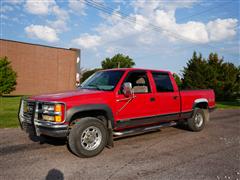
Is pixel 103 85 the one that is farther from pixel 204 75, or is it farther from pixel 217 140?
pixel 204 75

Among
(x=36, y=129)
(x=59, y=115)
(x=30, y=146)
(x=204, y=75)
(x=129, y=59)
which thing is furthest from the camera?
(x=129, y=59)

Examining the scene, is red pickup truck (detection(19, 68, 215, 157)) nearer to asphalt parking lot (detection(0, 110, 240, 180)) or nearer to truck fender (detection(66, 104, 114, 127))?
truck fender (detection(66, 104, 114, 127))

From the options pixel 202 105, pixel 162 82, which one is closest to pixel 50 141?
pixel 162 82

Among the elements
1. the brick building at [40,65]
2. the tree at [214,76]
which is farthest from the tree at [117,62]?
the tree at [214,76]

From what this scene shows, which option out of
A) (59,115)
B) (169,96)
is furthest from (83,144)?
(169,96)

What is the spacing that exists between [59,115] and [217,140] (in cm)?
470

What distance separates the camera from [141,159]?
16.0 feet

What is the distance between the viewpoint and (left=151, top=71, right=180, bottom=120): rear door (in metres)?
6.37

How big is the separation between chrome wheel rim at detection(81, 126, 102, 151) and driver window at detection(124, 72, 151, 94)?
147cm

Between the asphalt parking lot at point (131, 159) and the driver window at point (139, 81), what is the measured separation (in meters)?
1.41

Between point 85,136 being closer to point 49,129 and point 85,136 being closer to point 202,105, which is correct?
point 49,129

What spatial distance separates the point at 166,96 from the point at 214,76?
60.6 ft

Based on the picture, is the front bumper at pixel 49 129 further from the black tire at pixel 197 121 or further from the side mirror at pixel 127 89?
the black tire at pixel 197 121

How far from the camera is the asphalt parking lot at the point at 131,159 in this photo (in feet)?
13.4
